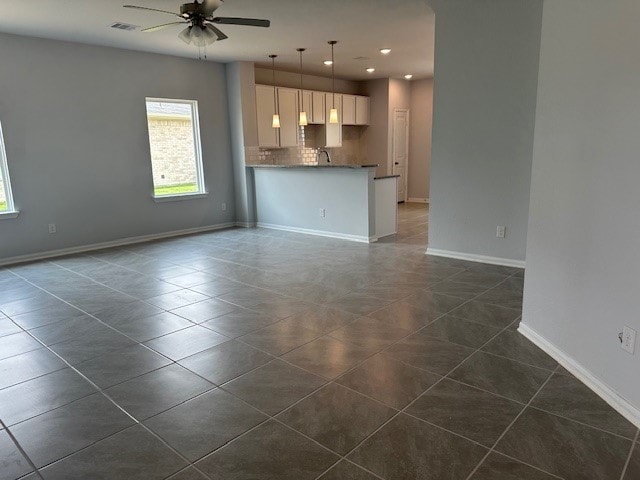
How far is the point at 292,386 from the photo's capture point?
2.52 metres

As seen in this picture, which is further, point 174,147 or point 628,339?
point 174,147

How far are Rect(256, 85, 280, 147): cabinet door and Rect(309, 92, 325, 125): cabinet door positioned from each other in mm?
1040

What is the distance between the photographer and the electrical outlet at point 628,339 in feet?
6.91

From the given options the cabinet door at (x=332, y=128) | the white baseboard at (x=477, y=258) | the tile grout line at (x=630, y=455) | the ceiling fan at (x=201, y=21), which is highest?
the ceiling fan at (x=201, y=21)

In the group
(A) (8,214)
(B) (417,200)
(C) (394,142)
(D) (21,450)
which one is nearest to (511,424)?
(D) (21,450)

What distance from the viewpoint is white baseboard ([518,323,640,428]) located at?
215 centimetres

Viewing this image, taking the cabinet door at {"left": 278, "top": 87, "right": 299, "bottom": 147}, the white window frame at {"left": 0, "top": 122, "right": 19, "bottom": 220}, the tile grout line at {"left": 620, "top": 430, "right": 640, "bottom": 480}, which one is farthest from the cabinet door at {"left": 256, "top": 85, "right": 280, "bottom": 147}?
the tile grout line at {"left": 620, "top": 430, "right": 640, "bottom": 480}

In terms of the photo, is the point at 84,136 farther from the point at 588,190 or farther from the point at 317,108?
the point at 588,190

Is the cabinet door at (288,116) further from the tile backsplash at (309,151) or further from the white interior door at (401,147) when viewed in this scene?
the white interior door at (401,147)

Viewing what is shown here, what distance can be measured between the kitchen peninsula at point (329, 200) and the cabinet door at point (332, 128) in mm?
2180

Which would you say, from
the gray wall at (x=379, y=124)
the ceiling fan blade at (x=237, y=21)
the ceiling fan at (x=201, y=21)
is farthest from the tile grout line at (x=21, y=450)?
the gray wall at (x=379, y=124)

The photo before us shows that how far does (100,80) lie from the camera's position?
19.8ft

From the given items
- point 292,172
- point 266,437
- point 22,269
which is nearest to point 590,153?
point 266,437

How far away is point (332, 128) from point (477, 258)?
506 centimetres
